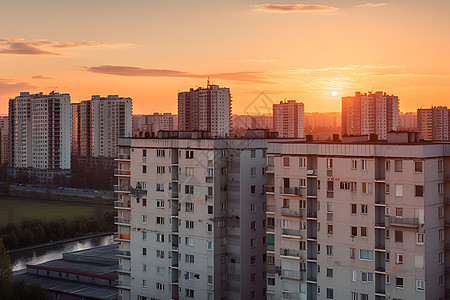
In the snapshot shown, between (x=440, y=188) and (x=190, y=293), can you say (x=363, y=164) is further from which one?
(x=190, y=293)

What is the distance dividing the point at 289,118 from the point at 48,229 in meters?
32.6

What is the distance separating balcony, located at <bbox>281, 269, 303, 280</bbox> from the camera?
14.4m

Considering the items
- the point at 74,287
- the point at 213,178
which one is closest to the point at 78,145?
the point at 74,287

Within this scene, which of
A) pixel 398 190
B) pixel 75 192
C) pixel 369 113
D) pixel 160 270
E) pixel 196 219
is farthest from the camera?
pixel 369 113

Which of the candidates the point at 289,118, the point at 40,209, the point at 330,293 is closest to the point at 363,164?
the point at 330,293

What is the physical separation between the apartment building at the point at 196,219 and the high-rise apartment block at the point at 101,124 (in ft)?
158

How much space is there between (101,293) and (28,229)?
15252 mm

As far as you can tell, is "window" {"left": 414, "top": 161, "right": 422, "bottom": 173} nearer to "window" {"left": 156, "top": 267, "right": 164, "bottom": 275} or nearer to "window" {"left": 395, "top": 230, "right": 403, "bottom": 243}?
"window" {"left": 395, "top": 230, "right": 403, "bottom": 243}

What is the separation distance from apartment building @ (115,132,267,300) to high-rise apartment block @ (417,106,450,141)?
48972 millimetres

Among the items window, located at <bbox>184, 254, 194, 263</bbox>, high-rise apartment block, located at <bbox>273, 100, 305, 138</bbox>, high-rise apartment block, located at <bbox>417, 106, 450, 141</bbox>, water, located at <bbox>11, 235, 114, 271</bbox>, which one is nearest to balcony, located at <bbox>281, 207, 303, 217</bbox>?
window, located at <bbox>184, 254, 194, 263</bbox>

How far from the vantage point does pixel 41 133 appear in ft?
212

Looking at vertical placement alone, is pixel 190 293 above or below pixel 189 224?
below

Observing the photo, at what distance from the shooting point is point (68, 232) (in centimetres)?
3841

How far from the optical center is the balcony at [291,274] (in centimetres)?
1445
